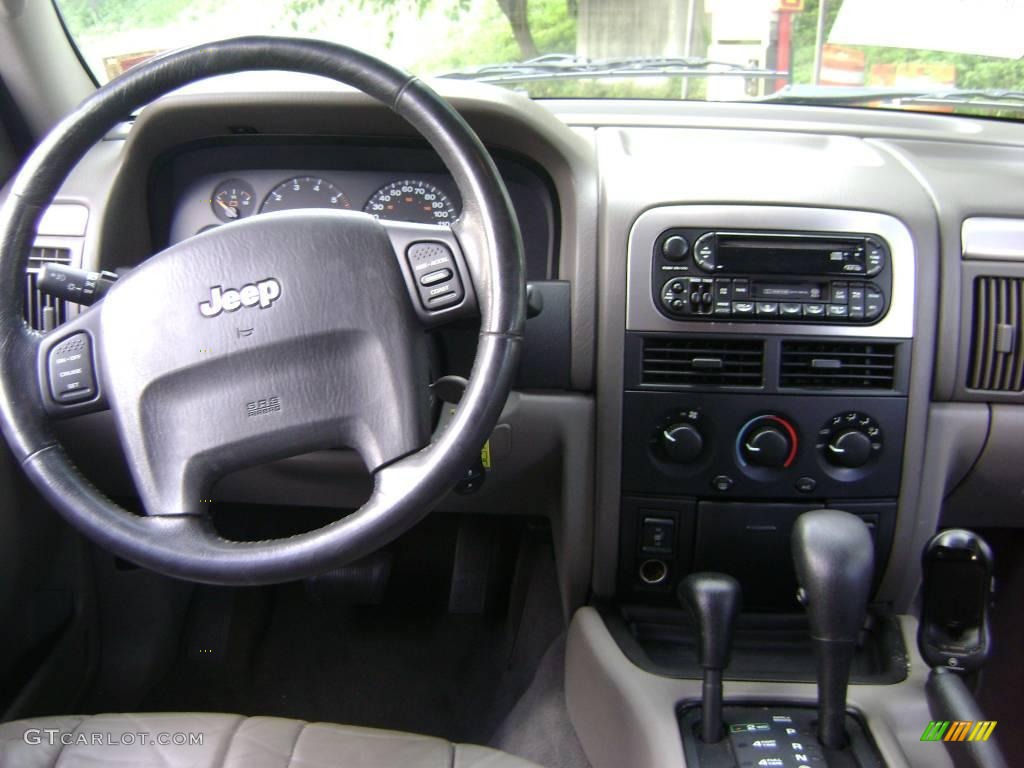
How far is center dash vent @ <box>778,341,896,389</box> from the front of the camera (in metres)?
1.39

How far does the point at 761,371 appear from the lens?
1399 mm

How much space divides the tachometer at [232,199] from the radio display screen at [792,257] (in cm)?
85

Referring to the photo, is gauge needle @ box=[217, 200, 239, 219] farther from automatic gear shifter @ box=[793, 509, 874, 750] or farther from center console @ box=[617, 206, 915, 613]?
automatic gear shifter @ box=[793, 509, 874, 750]

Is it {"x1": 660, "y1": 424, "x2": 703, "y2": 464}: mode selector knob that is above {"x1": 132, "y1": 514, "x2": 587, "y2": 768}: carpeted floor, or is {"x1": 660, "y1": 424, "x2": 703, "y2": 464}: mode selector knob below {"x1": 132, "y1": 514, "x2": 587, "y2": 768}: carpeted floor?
above

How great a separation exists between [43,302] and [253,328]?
0.62 metres

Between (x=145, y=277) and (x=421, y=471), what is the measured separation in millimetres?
458

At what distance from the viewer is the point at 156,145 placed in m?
1.50

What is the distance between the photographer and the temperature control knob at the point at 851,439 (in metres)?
1.41

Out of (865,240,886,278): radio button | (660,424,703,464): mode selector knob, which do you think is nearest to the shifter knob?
(660,424,703,464): mode selector knob

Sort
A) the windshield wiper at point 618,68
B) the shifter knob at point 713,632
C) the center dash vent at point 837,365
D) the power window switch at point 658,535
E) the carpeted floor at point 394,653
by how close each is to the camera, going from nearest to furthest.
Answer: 1. the shifter knob at point 713,632
2. the center dash vent at point 837,365
3. the power window switch at point 658,535
4. the windshield wiper at point 618,68
5. the carpeted floor at point 394,653

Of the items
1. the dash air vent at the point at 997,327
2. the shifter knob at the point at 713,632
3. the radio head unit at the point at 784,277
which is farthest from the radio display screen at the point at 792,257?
the shifter knob at the point at 713,632

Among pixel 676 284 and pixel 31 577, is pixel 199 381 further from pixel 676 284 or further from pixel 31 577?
pixel 31 577

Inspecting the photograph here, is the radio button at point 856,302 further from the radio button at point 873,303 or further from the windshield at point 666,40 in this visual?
the windshield at point 666,40

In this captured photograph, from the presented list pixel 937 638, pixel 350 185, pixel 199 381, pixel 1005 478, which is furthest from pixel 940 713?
pixel 350 185
